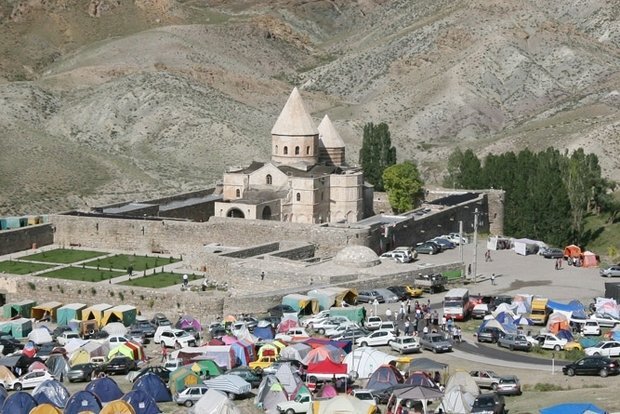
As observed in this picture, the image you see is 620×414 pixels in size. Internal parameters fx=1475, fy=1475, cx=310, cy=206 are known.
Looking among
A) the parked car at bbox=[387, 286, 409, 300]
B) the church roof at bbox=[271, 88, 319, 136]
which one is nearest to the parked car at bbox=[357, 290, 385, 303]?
the parked car at bbox=[387, 286, 409, 300]

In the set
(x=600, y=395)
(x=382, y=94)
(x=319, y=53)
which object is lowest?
(x=600, y=395)

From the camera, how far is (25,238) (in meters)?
73.4

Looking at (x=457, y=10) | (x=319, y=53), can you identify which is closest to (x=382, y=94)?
(x=457, y=10)

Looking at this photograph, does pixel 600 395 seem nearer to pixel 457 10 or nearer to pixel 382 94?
pixel 382 94

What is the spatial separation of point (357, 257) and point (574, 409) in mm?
27356

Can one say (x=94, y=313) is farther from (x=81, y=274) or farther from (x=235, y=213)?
(x=235, y=213)

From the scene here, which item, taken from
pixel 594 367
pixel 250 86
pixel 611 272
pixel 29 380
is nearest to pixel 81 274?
pixel 29 380

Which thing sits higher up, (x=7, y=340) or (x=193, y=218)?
(x=193, y=218)

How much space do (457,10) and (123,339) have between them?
124m

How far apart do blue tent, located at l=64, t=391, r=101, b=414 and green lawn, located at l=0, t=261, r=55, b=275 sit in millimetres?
27124

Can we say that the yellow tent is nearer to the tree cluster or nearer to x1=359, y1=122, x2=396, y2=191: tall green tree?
the tree cluster

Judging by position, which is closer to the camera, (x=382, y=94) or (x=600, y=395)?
(x=600, y=395)

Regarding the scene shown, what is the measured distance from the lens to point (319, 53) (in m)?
188

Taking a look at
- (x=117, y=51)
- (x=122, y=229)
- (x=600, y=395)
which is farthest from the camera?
(x=117, y=51)
